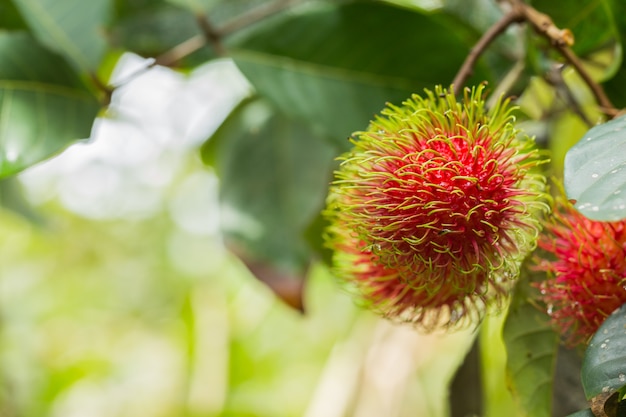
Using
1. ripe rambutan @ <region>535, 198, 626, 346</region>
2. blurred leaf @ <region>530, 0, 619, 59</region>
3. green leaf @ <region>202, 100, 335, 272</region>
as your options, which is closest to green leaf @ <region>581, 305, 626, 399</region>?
ripe rambutan @ <region>535, 198, 626, 346</region>

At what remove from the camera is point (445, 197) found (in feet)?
2.19

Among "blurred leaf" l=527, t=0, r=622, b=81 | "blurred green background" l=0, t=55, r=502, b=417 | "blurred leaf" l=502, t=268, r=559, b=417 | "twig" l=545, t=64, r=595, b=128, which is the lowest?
"blurred green background" l=0, t=55, r=502, b=417

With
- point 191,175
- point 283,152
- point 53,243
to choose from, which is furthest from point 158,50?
point 53,243

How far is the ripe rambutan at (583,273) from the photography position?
27.2 inches

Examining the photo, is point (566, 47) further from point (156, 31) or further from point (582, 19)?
point (156, 31)

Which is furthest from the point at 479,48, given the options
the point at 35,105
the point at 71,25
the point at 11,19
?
the point at 11,19

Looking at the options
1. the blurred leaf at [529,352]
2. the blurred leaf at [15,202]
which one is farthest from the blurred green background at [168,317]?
the blurred leaf at [529,352]

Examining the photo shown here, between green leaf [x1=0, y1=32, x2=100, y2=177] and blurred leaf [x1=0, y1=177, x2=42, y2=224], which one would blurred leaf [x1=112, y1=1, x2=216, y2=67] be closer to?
green leaf [x1=0, y1=32, x2=100, y2=177]

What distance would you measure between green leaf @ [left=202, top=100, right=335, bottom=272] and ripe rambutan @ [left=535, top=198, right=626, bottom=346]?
0.55 metres

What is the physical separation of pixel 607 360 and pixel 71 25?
0.98m

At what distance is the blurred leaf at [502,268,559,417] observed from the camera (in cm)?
78

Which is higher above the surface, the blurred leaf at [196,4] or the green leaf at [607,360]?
the blurred leaf at [196,4]

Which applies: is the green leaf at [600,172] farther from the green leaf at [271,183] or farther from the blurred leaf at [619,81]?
the green leaf at [271,183]

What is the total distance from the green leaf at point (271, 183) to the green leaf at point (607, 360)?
0.66 meters
